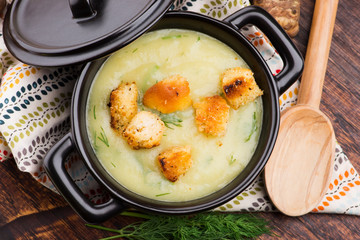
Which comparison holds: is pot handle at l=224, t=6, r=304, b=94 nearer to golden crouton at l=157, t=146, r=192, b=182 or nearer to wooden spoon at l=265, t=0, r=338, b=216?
wooden spoon at l=265, t=0, r=338, b=216

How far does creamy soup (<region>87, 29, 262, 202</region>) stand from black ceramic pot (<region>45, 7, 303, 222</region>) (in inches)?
1.4

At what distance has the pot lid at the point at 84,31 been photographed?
1.40m

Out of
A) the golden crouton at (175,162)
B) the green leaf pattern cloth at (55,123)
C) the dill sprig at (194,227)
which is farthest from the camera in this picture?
the dill sprig at (194,227)

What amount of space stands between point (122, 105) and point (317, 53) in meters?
1.10

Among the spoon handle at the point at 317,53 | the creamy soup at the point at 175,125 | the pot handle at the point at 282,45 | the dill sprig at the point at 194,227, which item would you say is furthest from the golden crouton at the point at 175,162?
the spoon handle at the point at 317,53

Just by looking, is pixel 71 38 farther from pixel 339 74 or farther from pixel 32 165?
pixel 339 74

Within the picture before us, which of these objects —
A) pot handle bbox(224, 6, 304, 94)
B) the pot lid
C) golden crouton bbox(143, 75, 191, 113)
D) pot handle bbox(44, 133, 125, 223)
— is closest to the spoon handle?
pot handle bbox(224, 6, 304, 94)

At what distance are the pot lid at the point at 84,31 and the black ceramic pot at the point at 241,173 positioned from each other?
0.32 m

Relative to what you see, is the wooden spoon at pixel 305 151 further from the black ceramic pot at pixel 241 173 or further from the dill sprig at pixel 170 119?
the dill sprig at pixel 170 119

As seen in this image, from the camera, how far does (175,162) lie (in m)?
1.62

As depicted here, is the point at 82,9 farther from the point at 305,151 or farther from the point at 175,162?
the point at 305,151

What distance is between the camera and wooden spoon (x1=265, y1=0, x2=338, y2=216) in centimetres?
208

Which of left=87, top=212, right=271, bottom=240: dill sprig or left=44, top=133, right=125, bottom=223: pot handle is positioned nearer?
left=44, top=133, right=125, bottom=223: pot handle

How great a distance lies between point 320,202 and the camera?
213cm
